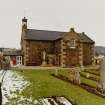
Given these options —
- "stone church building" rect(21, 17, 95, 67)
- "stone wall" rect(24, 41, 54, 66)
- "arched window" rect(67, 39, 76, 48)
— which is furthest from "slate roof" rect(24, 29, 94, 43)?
"arched window" rect(67, 39, 76, 48)

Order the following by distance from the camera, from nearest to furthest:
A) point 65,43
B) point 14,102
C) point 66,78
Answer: point 14,102 < point 66,78 < point 65,43

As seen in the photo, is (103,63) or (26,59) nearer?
(103,63)

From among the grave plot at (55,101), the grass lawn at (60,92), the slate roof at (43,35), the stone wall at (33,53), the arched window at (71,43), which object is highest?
the slate roof at (43,35)

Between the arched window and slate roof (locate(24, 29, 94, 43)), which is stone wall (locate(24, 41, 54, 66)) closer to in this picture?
slate roof (locate(24, 29, 94, 43))

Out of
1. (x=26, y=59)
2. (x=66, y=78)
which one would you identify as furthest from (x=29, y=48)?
(x=66, y=78)

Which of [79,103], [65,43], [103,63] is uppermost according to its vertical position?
[65,43]

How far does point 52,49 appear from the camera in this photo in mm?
63094

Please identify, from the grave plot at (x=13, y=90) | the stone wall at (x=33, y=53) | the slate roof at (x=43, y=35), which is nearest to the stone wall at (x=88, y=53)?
the slate roof at (x=43, y=35)

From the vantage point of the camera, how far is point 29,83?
3077 cm

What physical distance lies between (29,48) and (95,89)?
3325cm

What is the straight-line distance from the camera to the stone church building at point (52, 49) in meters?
58.8

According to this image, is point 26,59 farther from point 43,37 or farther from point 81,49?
point 81,49

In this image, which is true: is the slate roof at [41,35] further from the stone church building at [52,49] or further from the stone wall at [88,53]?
the stone wall at [88,53]

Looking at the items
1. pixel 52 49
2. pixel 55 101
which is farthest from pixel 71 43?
pixel 55 101
